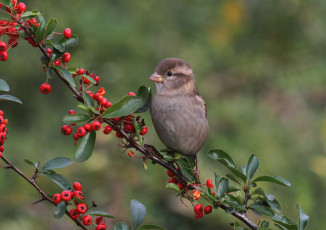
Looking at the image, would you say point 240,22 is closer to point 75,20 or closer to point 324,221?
point 75,20

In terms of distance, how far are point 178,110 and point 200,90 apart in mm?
2199

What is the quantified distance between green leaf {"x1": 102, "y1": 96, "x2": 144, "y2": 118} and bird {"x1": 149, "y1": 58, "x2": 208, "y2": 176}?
40.4 inches

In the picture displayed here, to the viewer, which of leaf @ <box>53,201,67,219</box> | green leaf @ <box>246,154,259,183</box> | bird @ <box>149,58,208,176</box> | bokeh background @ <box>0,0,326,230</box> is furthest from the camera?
bokeh background @ <box>0,0,326,230</box>

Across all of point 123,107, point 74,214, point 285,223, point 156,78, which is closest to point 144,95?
point 123,107

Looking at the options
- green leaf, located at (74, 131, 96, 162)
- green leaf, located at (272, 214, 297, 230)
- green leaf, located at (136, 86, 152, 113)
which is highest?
green leaf, located at (136, 86, 152, 113)

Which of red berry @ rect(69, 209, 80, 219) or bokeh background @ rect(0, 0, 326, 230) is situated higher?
bokeh background @ rect(0, 0, 326, 230)

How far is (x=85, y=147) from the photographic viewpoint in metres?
2.02

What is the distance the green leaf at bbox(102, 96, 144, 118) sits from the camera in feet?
6.49

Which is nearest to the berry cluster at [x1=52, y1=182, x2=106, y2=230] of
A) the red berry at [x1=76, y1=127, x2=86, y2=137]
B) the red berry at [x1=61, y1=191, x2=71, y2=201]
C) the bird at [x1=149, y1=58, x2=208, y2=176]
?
the red berry at [x1=61, y1=191, x2=71, y2=201]

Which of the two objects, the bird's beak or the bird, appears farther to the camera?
the bird's beak

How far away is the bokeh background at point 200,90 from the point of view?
14.1 feet

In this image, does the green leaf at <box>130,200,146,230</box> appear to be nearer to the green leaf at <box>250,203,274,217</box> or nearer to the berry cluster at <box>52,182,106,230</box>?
the berry cluster at <box>52,182,106,230</box>

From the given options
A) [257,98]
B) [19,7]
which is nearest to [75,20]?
[257,98]

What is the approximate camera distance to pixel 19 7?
1.91m
